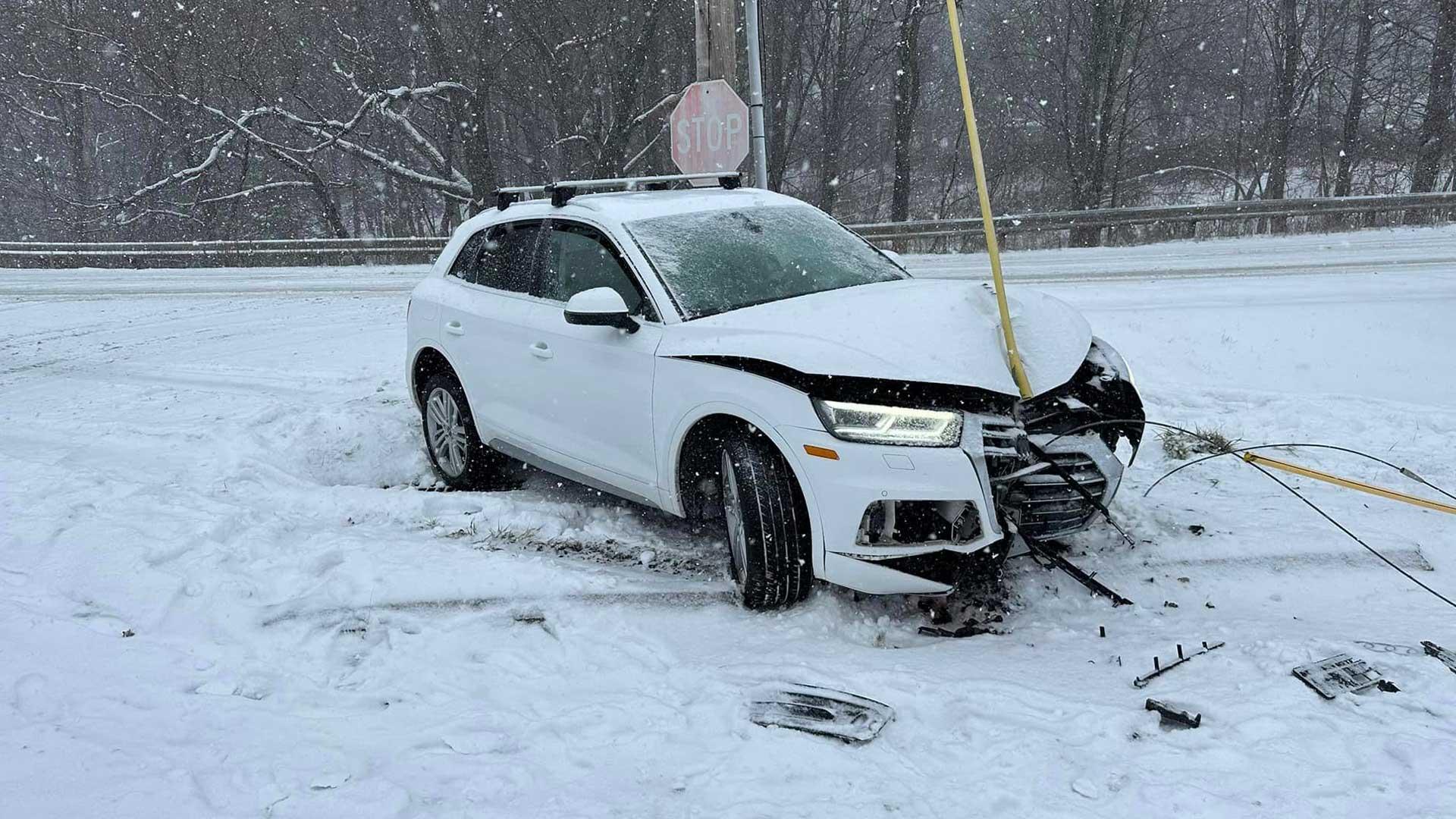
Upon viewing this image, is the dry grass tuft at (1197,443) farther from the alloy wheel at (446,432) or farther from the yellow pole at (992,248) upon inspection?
the alloy wheel at (446,432)

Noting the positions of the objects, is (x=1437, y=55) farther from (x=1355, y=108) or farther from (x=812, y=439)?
(x=812, y=439)

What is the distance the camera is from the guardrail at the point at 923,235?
709 inches

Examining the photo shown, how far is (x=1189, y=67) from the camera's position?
28484 millimetres

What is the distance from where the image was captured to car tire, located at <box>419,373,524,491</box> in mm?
5859

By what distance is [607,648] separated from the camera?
3711 mm

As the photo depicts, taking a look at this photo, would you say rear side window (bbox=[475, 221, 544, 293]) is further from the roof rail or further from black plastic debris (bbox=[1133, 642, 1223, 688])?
black plastic debris (bbox=[1133, 642, 1223, 688])

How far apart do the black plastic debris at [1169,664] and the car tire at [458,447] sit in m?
3.81

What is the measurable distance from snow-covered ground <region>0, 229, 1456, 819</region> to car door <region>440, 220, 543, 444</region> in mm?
504

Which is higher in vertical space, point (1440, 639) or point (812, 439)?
point (812, 439)

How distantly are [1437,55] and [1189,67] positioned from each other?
710cm

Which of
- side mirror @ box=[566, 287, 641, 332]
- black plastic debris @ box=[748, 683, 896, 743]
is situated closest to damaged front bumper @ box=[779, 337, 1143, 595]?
black plastic debris @ box=[748, 683, 896, 743]

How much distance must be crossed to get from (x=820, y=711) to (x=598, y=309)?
197 cm

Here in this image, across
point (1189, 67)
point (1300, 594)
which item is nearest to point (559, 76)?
point (1189, 67)

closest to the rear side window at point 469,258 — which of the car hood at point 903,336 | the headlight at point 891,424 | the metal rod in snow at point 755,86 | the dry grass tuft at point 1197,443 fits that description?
the car hood at point 903,336
